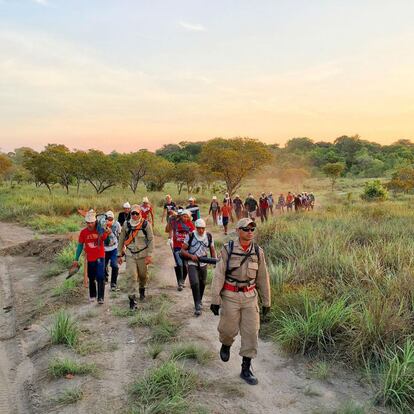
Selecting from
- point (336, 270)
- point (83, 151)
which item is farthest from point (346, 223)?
point (83, 151)

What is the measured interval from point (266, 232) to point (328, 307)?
6.17 m

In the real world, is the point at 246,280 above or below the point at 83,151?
below

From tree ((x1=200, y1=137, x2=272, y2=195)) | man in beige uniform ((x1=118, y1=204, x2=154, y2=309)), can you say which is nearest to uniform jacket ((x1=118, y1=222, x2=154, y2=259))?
man in beige uniform ((x1=118, y1=204, x2=154, y2=309))

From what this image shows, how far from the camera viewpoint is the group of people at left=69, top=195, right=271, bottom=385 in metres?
4.82

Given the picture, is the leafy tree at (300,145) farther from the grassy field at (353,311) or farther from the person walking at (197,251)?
the person walking at (197,251)

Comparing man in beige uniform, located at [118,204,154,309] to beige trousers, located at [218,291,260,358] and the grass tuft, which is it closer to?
the grass tuft

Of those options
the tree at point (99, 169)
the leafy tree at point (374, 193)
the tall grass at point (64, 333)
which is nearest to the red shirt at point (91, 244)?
the tall grass at point (64, 333)

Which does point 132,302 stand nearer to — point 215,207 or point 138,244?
point 138,244

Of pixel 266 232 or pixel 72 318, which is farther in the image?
pixel 266 232

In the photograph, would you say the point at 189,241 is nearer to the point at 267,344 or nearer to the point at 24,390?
the point at 267,344

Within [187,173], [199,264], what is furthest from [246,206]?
[187,173]

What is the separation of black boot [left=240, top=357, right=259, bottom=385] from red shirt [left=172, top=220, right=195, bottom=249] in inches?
143

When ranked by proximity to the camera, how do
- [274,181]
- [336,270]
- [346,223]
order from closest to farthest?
[336,270]
[346,223]
[274,181]

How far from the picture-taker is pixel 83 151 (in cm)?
3994
